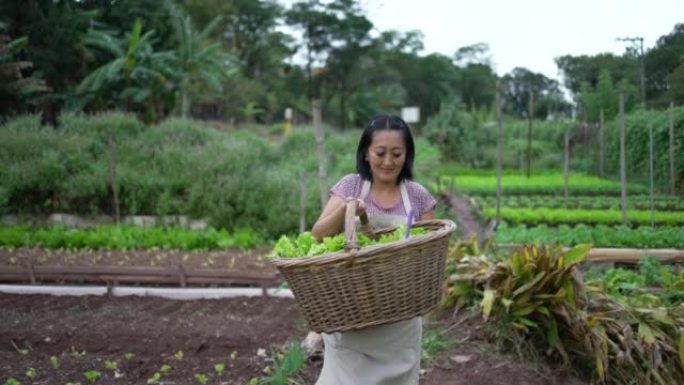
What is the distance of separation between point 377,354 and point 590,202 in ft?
24.0

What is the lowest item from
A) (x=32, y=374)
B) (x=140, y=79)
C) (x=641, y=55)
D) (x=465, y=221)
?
(x=465, y=221)

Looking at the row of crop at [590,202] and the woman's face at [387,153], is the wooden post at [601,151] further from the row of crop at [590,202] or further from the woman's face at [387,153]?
the woman's face at [387,153]

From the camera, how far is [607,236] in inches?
245

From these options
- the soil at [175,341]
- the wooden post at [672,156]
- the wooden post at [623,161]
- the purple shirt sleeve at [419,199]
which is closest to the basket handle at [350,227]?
the purple shirt sleeve at [419,199]

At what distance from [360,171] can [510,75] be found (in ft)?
29.4

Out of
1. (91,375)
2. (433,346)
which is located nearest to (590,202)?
(433,346)

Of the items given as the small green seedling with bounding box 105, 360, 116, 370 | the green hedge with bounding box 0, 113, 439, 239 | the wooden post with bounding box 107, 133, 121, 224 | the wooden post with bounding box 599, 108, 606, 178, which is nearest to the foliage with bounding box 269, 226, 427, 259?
the small green seedling with bounding box 105, 360, 116, 370

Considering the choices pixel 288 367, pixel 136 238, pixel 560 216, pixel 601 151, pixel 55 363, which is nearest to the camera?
pixel 288 367

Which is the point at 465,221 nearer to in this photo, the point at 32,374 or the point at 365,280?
the point at 32,374

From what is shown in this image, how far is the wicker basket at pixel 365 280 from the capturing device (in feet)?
6.66

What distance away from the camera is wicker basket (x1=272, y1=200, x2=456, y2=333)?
2031 millimetres

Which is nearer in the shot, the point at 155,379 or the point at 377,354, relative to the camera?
the point at 377,354

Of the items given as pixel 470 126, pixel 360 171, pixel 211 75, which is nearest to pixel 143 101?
pixel 211 75

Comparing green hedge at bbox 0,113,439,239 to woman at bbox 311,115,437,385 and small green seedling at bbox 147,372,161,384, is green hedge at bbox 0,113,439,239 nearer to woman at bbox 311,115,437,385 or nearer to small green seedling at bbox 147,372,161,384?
small green seedling at bbox 147,372,161,384
